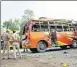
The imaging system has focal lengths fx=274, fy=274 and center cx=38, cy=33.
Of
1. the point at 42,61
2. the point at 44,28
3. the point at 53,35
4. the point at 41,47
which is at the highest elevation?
the point at 44,28

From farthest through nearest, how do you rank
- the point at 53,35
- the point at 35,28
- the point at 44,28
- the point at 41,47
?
1. the point at 53,35
2. the point at 44,28
3. the point at 41,47
4. the point at 35,28

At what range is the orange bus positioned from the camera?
21597 millimetres

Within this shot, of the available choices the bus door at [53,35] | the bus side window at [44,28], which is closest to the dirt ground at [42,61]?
the bus side window at [44,28]

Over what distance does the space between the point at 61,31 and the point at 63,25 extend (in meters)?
0.65

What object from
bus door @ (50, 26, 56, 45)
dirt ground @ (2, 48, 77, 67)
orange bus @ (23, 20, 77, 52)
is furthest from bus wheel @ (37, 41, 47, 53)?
dirt ground @ (2, 48, 77, 67)

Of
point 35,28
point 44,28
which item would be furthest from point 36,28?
point 44,28

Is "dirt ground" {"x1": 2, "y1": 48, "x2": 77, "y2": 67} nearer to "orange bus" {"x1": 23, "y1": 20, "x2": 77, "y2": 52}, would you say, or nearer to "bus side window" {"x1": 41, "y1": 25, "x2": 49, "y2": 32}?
"orange bus" {"x1": 23, "y1": 20, "x2": 77, "y2": 52}

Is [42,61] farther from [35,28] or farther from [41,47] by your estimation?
[35,28]

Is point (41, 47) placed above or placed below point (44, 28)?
below

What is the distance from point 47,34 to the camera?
2233 cm

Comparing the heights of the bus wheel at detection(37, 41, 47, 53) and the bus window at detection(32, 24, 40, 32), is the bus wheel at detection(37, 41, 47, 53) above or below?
below

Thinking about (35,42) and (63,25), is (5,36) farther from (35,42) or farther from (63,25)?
(63,25)

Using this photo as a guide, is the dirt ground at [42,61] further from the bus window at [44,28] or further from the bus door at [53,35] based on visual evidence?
the bus door at [53,35]

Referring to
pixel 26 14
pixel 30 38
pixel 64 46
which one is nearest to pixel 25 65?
pixel 30 38
